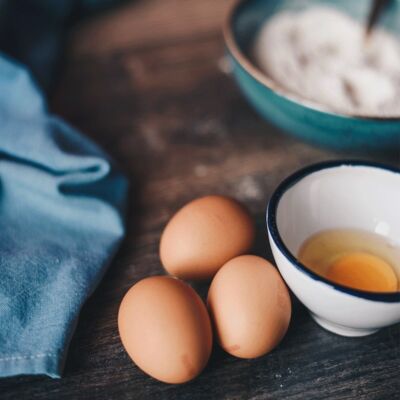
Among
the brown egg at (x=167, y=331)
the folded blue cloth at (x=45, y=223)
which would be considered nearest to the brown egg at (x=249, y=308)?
the brown egg at (x=167, y=331)

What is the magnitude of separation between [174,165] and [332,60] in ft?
1.12

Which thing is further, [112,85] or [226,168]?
[112,85]

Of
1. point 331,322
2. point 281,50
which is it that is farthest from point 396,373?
point 281,50

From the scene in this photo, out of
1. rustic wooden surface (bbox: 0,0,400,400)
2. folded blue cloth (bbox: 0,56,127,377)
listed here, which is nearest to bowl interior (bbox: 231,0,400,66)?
rustic wooden surface (bbox: 0,0,400,400)

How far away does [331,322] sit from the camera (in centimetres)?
56

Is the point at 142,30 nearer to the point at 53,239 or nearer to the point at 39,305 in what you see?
the point at 53,239

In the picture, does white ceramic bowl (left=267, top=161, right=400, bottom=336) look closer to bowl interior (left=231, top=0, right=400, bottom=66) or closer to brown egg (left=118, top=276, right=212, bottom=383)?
brown egg (left=118, top=276, right=212, bottom=383)

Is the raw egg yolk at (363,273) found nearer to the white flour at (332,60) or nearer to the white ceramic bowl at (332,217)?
the white ceramic bowl at (332,217)

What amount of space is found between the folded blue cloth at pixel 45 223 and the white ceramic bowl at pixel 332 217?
0.75 ft

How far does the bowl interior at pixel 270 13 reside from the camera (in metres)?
0.89

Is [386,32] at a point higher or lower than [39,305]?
higher

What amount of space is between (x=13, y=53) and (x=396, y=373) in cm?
78

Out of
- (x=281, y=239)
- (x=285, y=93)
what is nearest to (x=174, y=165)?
(x=285, y=93)

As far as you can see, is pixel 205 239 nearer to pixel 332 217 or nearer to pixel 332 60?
pixel 332 217
